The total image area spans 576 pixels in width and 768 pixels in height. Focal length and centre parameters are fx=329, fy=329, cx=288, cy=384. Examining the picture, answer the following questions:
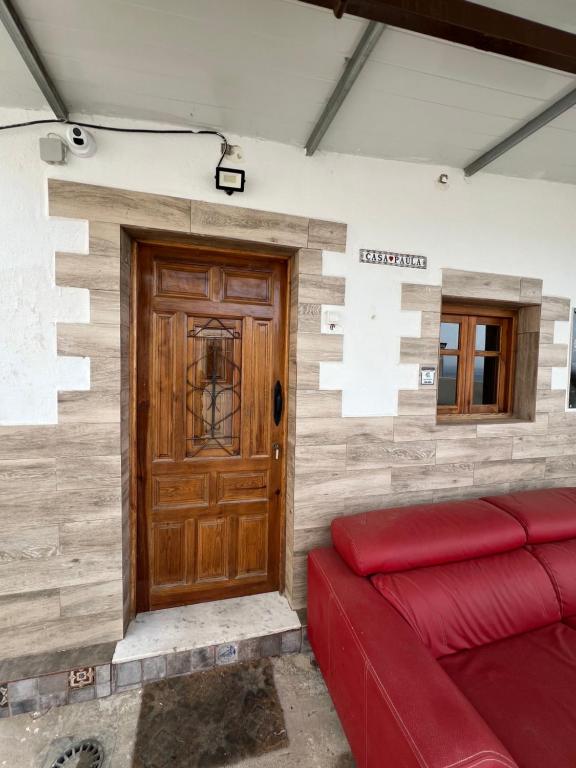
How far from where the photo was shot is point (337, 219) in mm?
1818

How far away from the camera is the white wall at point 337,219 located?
1.48 m

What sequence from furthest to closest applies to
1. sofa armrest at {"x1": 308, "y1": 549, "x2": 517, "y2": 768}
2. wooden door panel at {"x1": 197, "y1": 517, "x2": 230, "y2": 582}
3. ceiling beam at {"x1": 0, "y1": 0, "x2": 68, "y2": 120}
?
1. wooden door panel at {"x1": 197, "y1": 517, "x2": 230, "y2": 582}
2. ceiling beam at {"x1": 0, "y1": 0, "x2": 68, "y2": 120}
3. sofa armrest at {"x1": 308, "y1": 549, "x2": 517, "y2": 768}

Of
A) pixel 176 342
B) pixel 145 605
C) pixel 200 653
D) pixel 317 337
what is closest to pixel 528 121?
pixel 317 337

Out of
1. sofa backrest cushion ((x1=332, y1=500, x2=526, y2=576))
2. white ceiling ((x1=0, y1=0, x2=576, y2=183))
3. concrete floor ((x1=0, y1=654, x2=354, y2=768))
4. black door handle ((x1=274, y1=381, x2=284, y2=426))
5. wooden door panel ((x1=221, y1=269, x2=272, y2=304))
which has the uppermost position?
white ceiling ((x1=0, y1=0, x2=576, y2=183))

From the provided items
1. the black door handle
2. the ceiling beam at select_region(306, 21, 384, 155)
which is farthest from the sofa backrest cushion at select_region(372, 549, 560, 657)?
the ceiling beam at select_region(306, 21, 384, 155)

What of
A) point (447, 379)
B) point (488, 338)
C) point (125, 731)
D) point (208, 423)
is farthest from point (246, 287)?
point (125, 731)

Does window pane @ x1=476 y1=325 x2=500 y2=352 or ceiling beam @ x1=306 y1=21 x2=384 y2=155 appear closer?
ceiling beam @ x1=306 y1=21 x2=384 y2=155

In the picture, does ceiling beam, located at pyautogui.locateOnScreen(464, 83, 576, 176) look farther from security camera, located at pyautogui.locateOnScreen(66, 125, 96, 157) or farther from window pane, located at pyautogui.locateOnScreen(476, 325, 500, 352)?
security camera, located at pyautogui.locateOnScreen(66, 125, 96, 157)

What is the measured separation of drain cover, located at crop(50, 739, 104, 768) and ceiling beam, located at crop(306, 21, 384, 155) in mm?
2841

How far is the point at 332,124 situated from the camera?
1619 millimetres

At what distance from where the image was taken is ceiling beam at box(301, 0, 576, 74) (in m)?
0.87

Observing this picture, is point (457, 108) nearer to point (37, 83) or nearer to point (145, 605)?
point (37, 83)

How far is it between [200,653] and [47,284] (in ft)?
6.29

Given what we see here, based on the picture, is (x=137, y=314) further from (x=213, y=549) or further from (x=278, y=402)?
(x=213, y=549)
